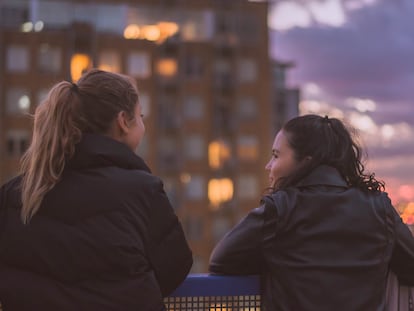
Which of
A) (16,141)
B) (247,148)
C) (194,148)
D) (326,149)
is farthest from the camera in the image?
(247,148)

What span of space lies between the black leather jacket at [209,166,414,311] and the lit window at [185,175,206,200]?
4375cm

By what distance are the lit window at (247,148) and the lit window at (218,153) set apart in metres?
0.78

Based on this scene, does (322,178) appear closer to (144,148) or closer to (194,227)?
(144,148)

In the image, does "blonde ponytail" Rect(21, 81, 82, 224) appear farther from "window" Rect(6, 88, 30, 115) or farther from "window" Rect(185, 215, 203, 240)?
"window" Rect(185, 215, 203, 240)

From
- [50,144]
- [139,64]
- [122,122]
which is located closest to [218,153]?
[139,64]

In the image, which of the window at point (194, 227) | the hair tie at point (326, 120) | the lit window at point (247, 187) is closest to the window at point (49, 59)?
the window at point (194, 227)

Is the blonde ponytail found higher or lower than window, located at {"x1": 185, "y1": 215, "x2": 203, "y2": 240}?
higher

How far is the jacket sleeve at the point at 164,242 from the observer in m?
2.67

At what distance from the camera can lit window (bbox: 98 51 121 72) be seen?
45572mm

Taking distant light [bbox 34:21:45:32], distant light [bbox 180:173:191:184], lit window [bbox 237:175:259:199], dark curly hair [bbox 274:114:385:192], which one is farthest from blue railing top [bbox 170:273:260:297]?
lit window [bbox 237:175:259:199]

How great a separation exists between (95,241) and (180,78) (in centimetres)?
4426

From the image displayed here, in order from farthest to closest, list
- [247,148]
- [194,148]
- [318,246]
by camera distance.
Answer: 1. [247,148]
2. [194,148]
3. [318,246]

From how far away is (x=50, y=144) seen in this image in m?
2.69

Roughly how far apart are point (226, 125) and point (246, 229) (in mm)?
44838
